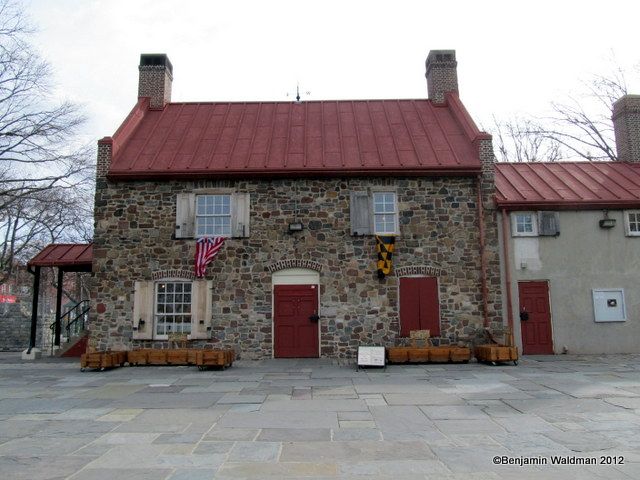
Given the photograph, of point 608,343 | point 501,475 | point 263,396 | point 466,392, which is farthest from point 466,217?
point 501,475

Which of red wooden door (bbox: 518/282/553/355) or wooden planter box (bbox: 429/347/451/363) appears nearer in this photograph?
wooden planter box (bbox: 429/347/451/363)

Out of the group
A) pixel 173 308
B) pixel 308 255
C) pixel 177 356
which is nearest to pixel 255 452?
pixel 177 356

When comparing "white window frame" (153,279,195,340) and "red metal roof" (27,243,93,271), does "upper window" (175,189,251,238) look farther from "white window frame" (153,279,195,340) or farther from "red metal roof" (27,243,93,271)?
"red metal roof" (27,243,93,271)

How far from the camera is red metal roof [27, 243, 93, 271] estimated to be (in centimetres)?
1534

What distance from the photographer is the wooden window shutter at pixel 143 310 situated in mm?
13633

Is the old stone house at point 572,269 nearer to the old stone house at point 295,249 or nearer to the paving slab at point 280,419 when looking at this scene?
the old stone house at point 295,249

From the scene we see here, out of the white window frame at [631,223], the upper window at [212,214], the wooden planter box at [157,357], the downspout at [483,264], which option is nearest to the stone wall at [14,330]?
the wooden planter box at [157,357]

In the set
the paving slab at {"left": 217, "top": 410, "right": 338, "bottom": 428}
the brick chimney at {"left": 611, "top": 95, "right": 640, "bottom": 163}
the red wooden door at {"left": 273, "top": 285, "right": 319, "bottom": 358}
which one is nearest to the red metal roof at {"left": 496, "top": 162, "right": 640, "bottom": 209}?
the brick chimney at {"left": 611, "top": 95, "right": 640, "bottom": 163}

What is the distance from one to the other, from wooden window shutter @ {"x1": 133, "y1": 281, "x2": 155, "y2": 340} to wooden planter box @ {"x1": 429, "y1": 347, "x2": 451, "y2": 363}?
747 cm

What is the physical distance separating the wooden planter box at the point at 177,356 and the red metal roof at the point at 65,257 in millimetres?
4517

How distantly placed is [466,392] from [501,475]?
429 centimetres

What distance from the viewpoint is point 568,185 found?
15.7 meters

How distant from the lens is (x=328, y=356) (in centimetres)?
1362

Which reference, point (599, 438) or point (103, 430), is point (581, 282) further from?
point (103, 430)
